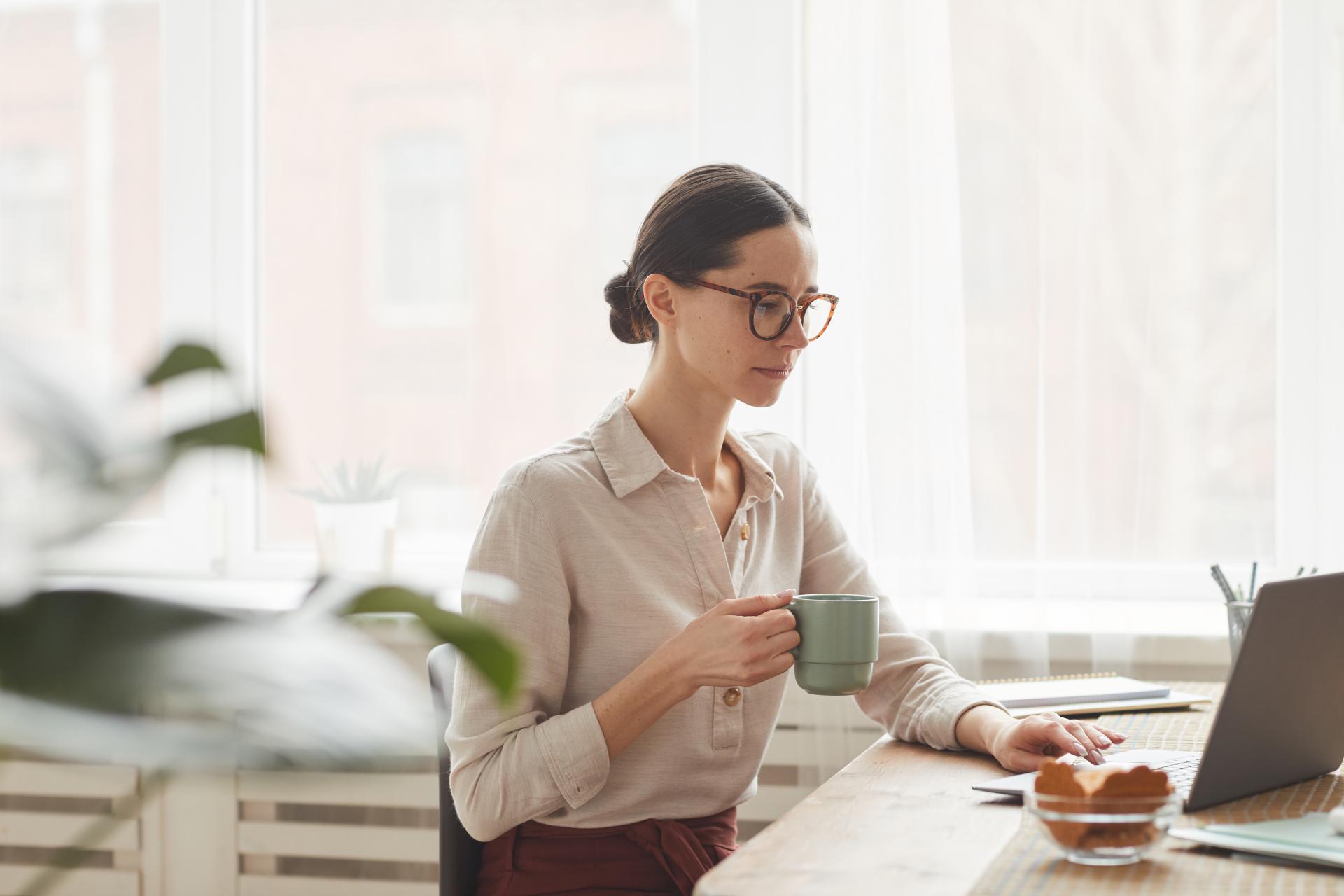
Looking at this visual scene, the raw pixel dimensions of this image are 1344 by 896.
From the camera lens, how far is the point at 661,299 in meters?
1.44

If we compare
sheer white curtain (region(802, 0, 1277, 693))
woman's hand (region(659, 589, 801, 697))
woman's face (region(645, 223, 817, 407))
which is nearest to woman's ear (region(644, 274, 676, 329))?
woman's face (region(645, 223, 817, 407))

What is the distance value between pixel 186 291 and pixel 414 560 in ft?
2.49

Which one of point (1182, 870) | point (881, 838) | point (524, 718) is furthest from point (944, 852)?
point (524, 718)

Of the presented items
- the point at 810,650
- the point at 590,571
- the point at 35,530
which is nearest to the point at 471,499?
the point at 590,571

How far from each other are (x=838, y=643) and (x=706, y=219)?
1.75 feet

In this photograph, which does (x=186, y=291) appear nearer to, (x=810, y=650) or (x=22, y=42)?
(x=22, y=42)

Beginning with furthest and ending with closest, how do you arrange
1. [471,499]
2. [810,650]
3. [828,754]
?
[471,499] → [828,754] → [810,650]

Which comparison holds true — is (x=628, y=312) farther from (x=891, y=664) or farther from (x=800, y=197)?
(x=800, y=197)

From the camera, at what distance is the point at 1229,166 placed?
6.96ft

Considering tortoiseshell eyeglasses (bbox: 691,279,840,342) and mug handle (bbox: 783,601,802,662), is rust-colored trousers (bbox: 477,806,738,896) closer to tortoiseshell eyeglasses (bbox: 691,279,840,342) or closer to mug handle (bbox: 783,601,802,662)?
mug handle (bbox: 783,601,802,662)

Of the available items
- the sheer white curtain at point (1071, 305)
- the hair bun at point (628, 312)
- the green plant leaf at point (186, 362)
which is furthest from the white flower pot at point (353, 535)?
the green plant leaf at point (186, 362)

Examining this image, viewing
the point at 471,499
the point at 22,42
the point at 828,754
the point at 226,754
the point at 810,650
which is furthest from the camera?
the point at 22,42

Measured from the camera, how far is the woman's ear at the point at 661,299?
143 centimetres

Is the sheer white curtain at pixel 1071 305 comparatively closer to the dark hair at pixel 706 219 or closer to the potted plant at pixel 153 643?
the dark hair at pixel 706 219
